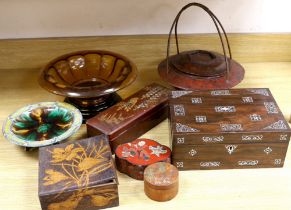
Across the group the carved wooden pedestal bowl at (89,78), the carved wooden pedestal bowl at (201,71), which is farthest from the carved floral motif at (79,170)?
the carved wooden pedestal bowl at (201,71)

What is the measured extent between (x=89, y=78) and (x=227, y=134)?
43cm

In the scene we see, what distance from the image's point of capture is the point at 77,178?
751 millimetres

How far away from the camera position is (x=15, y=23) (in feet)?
3.90

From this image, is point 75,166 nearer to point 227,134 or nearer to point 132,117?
point 132,117

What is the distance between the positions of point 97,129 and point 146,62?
0.42 metres

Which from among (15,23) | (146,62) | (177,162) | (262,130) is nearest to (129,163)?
(177,162)

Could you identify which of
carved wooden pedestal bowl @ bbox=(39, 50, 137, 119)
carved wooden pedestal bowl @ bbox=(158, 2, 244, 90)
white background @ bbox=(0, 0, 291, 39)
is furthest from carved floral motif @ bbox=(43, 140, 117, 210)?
white background @ bbox=(0, 0, 291, 39)

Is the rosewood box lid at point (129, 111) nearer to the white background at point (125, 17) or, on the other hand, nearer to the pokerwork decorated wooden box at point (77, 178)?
the pokerwork decorated wooden box at point (77, 178)

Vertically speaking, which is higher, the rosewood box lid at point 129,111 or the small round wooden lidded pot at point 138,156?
the rosewood box lid at point 129,111

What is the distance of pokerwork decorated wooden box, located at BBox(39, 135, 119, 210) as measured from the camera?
0.73m

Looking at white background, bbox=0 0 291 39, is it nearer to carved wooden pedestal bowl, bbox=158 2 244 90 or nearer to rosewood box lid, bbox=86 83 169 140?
carved wooden pedestal bowl, bbox=158 2 244 90

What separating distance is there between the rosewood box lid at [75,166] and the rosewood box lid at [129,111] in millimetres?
47

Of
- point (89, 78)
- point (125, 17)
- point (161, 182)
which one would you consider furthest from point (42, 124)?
point (125, 17)

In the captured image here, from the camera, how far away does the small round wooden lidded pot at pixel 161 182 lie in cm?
76
